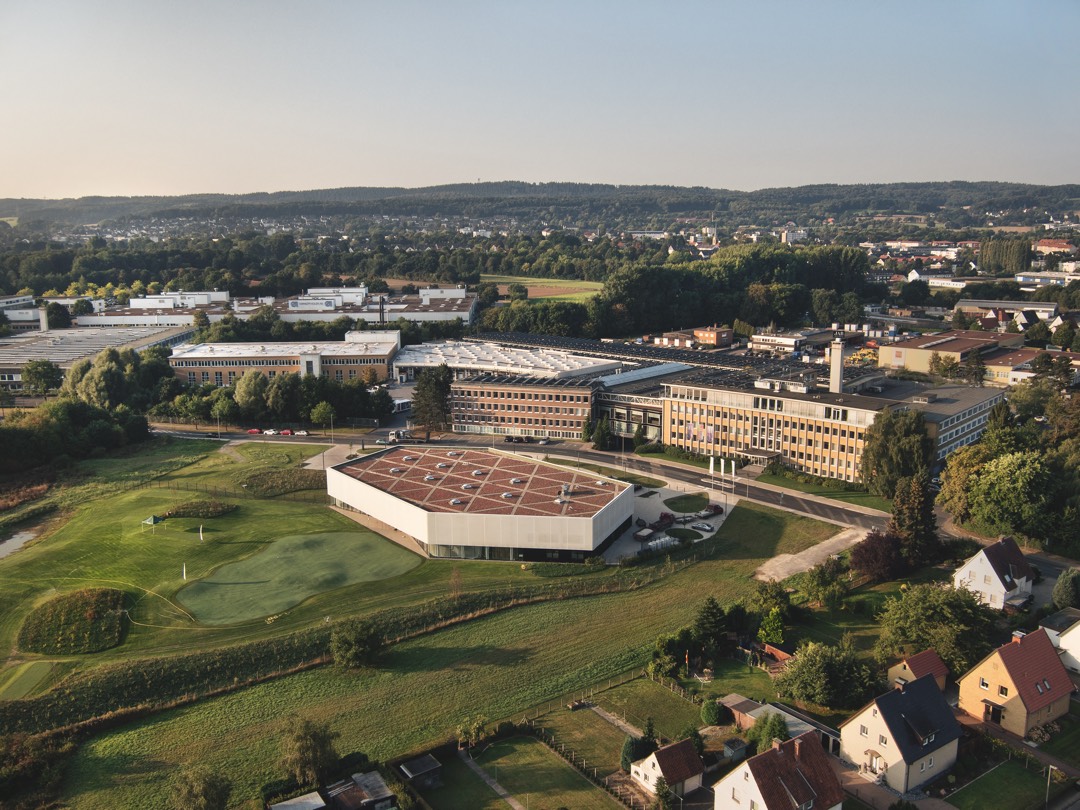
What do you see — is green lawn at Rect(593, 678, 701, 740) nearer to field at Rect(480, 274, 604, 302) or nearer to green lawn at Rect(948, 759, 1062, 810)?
A: green lawn at Rect(948, 759, 1062, 810)

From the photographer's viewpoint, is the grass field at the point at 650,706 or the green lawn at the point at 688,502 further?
the green lawn at the point at 688,502

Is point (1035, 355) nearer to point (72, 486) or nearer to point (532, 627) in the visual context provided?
point (532, 627)

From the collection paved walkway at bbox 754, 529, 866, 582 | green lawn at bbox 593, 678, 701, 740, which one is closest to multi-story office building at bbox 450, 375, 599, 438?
paved walkway at bbox 754, 529, 866, 582

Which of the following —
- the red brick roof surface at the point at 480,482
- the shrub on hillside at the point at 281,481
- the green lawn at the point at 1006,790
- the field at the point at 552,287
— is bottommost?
the green lawn at the point at 1006,790

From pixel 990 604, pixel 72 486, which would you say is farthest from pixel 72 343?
pixel 990 604

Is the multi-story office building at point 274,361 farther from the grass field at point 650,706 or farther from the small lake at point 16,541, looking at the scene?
the grass field at point 650,706

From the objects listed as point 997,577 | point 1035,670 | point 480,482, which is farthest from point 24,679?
point 997,577

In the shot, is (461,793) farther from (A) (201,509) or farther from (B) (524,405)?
(B) (524,405)

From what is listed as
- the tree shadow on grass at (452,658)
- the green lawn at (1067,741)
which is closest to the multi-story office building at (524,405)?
the tree shadow on grass at (452,658)
